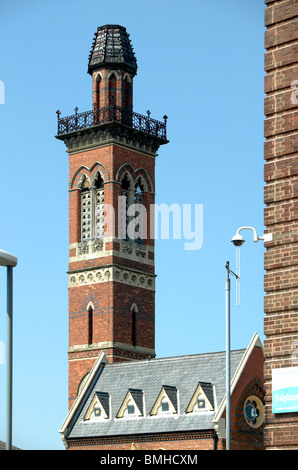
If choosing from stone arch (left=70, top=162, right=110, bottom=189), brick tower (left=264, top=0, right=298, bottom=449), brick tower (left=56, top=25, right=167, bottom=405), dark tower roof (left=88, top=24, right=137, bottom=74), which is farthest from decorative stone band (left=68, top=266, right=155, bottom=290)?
brick tower (left=264, top=0, right=298, bottom=449)

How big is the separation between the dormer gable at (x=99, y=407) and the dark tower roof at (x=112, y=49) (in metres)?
22.9

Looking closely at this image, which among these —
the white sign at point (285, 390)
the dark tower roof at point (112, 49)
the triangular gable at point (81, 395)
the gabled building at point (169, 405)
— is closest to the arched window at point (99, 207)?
the dark tower roof at point (112, 49)

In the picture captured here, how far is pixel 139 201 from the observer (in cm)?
7650

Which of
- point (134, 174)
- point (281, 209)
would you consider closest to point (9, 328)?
point (281, 209)

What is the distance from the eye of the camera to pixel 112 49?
7638 centimetres

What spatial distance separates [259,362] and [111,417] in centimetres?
967

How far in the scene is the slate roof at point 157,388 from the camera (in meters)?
58.6

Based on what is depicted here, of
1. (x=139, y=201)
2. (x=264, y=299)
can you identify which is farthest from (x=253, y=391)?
(x=264, y=299)

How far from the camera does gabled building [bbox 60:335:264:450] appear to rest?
5709 centimetres

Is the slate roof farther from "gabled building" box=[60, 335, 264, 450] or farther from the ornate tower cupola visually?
the ornate tower cupola

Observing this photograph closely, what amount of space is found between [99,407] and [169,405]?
550 cm

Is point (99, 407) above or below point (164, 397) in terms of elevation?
below

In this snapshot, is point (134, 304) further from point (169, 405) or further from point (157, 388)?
point (169, 405)
